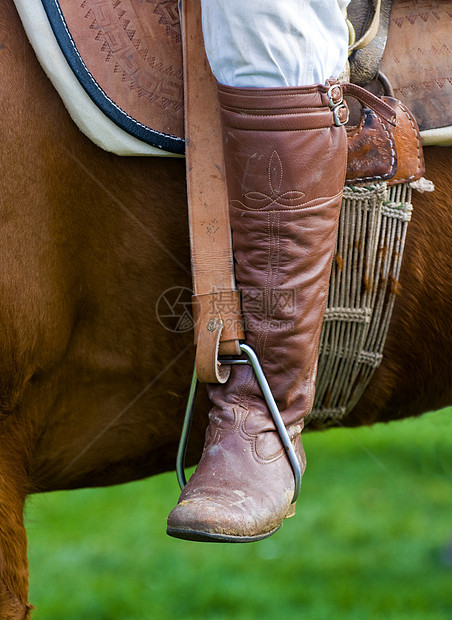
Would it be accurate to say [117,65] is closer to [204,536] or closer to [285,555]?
[204,536]

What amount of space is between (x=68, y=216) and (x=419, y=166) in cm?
82

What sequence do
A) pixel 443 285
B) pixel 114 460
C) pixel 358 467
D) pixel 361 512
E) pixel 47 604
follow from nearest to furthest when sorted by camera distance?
pixel 443 285, pixel 114 460, pixel 47 604, pixel 361 512, pixel 358 467

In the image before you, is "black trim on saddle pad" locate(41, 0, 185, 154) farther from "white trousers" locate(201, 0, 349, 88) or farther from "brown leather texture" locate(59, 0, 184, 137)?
"white trousers" locate(201, 0, 349, 88)

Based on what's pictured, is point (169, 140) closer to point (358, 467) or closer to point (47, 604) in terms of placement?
point (47, 604)

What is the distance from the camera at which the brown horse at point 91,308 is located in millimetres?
1624

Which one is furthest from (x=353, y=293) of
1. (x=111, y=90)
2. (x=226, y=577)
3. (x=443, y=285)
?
(x=226, y=577)

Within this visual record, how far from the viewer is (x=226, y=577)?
3.88 metres

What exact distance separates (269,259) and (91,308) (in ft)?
1.53

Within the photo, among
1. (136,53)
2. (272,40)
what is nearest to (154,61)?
(136,53)

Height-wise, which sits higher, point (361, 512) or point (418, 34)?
point (418, 34)

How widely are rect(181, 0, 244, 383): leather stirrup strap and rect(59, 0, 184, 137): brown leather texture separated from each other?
0.05m

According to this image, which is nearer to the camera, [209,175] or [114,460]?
[209,175]

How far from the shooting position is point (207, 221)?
165cm

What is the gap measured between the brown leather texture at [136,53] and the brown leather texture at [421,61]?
51 centimetres
